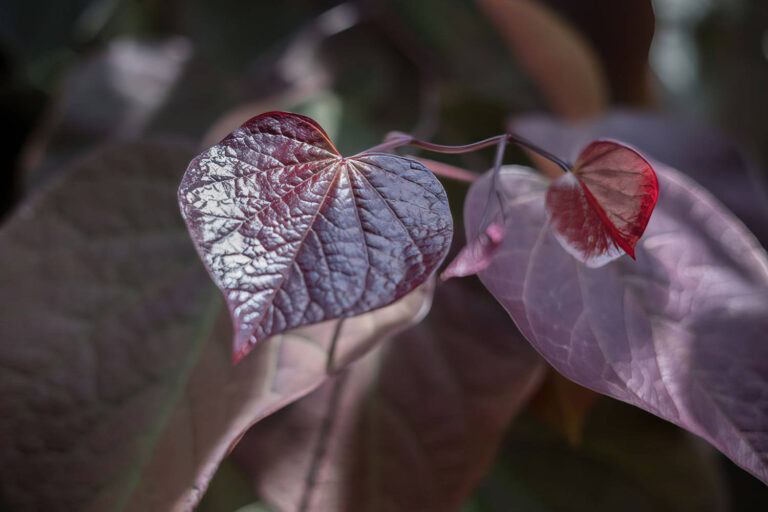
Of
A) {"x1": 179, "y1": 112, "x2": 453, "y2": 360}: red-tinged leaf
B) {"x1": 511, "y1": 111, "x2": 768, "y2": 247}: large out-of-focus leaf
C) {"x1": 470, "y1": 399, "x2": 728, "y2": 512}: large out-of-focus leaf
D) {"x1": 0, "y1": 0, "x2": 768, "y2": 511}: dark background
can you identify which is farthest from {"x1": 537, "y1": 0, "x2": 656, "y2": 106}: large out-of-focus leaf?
{"x1": 179, "y1": 112, "x2": 453, "y2": 360}: red-tinged leaf

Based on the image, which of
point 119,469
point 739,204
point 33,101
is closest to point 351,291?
point 119,469

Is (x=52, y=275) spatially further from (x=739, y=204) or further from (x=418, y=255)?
(x=739, y=204)

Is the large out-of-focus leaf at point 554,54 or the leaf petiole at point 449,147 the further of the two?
the large out-of-focus leaf at point 554,54

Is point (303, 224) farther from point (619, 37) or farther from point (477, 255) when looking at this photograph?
point (619, 37)

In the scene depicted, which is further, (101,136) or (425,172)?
(101,136)

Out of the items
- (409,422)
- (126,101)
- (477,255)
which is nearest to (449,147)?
(477,255)

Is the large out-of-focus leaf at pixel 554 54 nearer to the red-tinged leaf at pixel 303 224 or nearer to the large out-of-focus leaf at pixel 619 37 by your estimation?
the large out-of-focus leaf at pixel 619 37

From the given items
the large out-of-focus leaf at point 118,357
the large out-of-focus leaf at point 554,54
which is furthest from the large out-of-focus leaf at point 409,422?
the large out-of-focus leaf at point 554,54

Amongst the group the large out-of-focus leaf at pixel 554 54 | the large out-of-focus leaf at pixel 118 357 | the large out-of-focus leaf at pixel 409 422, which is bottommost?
the large out-of-focus leaf at pixel 409 422
